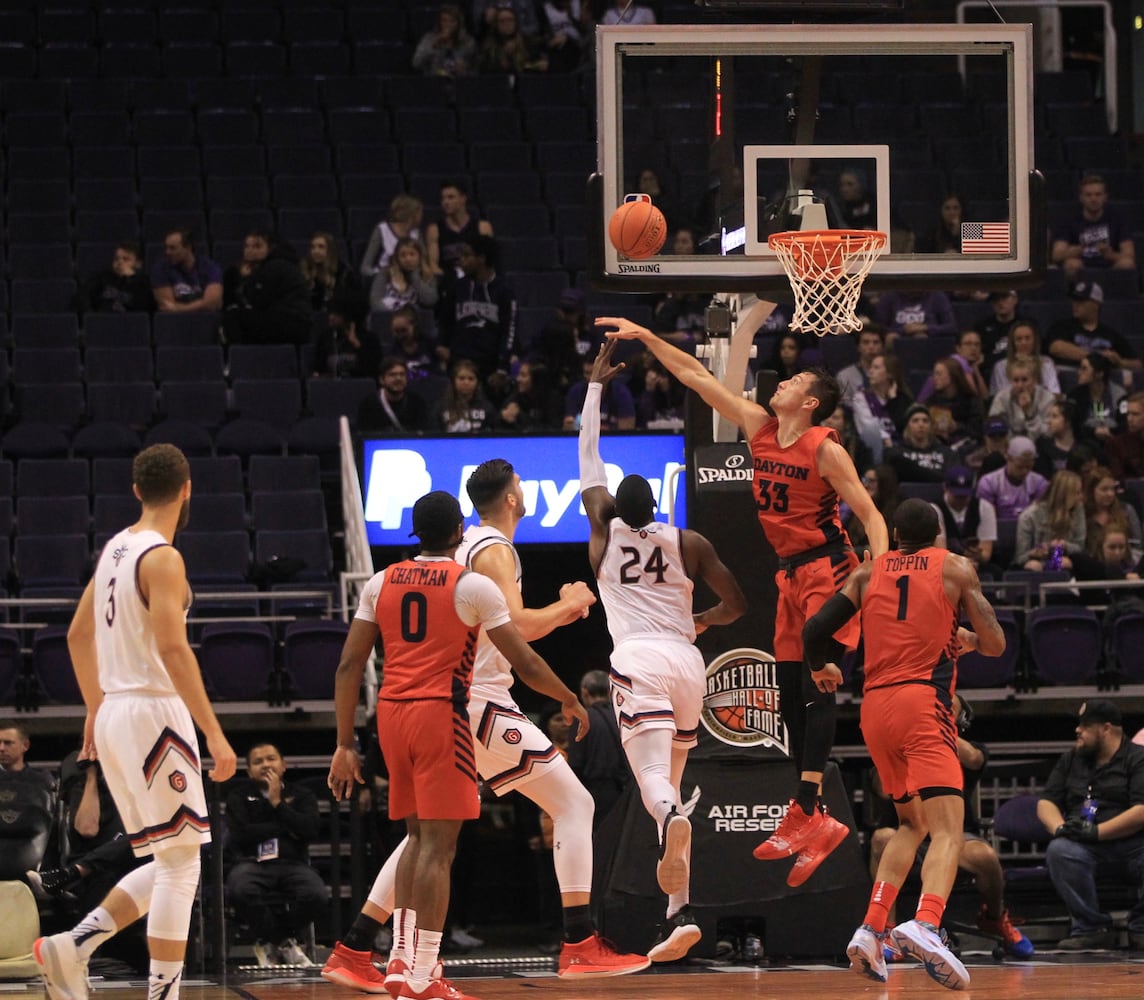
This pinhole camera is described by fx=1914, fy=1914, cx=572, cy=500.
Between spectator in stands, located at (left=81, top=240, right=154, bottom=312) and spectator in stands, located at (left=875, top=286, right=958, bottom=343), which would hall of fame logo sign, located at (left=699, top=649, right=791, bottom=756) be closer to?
spectator in stands, located at (left=875, top=286, right=958, bottom=343)

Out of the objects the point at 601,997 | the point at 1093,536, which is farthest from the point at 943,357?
the point at 601,997

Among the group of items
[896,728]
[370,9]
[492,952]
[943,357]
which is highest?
[370,9]

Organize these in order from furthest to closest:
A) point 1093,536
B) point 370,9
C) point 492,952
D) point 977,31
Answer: point 370,9 < point 1093,536 < point 492,952 < point 977,31

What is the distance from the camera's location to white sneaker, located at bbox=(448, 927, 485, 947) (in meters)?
13.1

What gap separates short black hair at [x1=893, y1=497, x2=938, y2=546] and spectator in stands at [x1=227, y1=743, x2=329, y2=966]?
504cm

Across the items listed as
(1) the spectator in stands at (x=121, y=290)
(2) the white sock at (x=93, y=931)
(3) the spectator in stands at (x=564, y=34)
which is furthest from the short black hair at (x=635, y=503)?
(3) the spectator in stands at (x=564, y=34)

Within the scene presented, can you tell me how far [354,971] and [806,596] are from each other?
113 inches

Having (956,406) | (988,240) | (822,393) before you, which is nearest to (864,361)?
(956,406)

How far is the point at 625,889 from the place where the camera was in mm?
11258

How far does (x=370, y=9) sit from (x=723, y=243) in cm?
1197

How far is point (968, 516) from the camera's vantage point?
A: 15.3 meters

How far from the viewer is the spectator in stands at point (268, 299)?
16.9 meters

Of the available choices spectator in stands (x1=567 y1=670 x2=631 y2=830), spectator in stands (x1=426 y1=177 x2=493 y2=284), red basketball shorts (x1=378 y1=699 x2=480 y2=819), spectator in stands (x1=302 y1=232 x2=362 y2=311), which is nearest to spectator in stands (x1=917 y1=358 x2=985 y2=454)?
spectator in stands (x1=426 y1=177 x2=493 y2=284)

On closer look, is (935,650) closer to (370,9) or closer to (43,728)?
(43,728)
